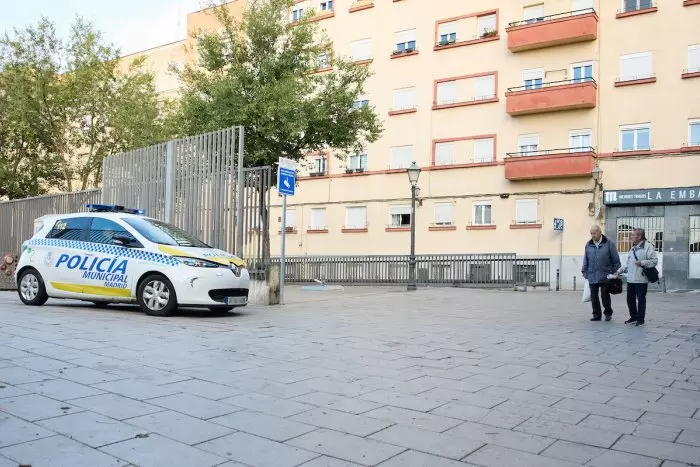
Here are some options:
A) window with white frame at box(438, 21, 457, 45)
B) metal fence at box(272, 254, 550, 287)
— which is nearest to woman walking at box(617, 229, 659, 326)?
metal fence at box(272, 254, 550, 287)

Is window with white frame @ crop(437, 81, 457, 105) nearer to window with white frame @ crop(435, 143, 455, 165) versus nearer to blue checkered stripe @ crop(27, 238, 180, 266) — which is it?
window with white frame @ crop(435, 143, 455, 165)

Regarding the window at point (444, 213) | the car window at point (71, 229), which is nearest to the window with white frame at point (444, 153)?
the window at point (444, 213)

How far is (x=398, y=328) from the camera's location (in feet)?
31.7

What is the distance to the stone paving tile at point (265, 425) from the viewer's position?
3883 mm

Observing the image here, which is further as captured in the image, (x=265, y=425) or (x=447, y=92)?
(x=447, y=92)

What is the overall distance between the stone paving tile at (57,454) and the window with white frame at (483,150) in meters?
28.3

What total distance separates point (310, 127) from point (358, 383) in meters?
16.8

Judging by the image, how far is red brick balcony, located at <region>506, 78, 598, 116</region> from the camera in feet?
90.2

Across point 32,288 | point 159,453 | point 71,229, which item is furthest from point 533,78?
point 159,453

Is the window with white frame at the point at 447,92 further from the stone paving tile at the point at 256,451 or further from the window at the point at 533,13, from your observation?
the stone paving tile at the point at 256,451

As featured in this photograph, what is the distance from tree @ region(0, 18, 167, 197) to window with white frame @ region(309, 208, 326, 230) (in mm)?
10756

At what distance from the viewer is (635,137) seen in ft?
89.0

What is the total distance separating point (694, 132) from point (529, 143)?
6.78 meters

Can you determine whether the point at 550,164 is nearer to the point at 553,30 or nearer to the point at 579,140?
the point at 579,140
